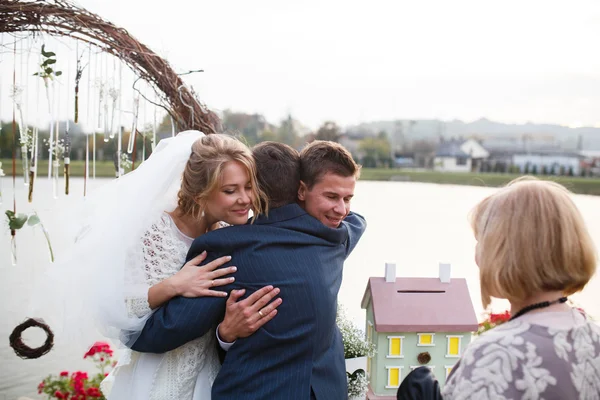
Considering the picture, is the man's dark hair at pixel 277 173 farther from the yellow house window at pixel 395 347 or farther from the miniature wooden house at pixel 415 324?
the yellow house window at pixel 395 347

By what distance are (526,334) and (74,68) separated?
9.91 feet

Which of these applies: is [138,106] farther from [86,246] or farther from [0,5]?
[86,246]

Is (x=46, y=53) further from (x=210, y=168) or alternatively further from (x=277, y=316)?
(x=277, y=316)

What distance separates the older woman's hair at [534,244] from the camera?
1515mm

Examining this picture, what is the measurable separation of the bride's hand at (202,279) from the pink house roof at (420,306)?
1009 mm

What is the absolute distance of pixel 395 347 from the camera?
9.60 ft

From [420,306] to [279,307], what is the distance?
42.8 inches

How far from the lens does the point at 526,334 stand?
4.91ft

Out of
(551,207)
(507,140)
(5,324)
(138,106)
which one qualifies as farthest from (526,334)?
(507,140)

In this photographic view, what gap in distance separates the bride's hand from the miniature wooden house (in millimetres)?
1011

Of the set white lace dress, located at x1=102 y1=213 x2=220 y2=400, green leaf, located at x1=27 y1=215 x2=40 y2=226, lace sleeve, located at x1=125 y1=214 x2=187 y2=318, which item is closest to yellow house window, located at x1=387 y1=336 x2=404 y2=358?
white lace dress, located at x1=102 y1=213 x2=220 y2=400

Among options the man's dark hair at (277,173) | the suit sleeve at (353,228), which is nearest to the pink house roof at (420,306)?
the suit sleeve at (353,228)

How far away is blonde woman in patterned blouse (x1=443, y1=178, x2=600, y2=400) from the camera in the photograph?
4.78 ft

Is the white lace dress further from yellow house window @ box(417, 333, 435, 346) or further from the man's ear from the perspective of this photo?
yellow house window @ box(417, 333, 435, 346)
